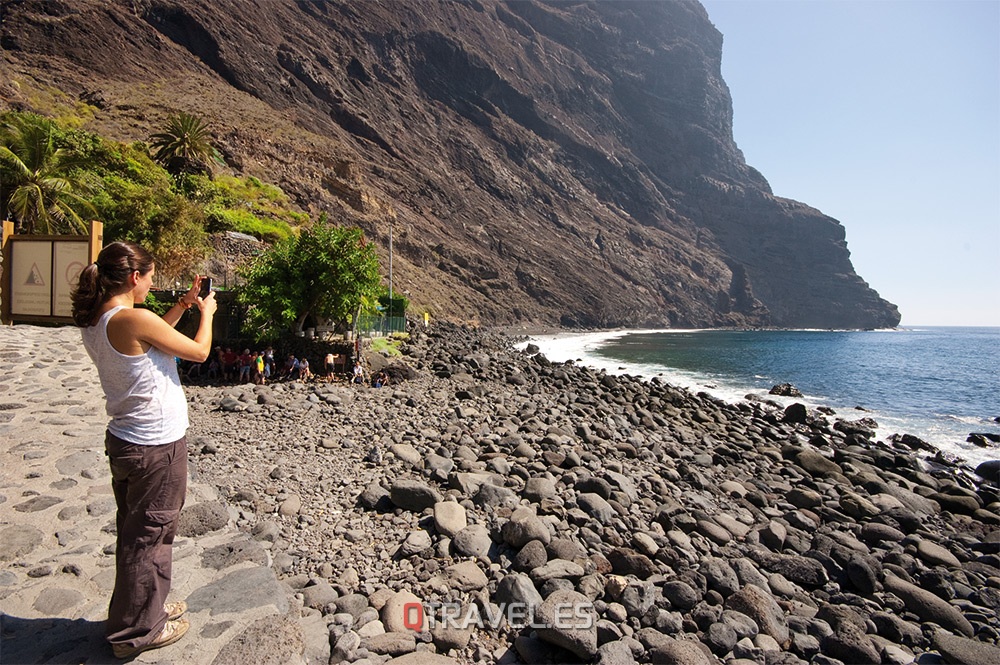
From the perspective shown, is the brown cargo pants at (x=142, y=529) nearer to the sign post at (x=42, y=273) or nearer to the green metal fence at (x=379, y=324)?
the sign post at (x=42, y=273)

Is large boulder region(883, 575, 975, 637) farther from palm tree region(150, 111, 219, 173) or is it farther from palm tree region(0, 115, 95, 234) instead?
palm tree region(150, 111, 219, 173)

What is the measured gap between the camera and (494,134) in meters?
109

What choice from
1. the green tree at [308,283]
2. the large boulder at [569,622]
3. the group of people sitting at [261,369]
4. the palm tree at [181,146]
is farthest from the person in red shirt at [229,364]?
the palm tree at [181,146]

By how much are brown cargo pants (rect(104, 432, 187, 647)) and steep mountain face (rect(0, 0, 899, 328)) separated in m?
29.1

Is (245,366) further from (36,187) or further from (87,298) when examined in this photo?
(87,298)

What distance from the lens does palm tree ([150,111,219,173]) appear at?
34.3m

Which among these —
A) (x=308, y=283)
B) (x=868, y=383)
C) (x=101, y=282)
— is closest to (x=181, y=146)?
(x=308, y=283)

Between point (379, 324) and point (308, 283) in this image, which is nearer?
point (308, 283)

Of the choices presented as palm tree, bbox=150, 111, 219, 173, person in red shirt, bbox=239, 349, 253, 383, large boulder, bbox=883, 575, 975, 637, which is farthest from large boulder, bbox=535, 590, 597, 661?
palm tree, bbox=150, 111, 219, 173

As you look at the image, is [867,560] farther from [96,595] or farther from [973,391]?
[973,391]

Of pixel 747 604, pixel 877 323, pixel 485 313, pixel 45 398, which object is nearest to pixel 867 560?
pixel 747 604

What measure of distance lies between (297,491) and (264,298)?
433 inches

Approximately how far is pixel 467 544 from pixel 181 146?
133 ft

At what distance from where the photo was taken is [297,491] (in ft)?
21.1
